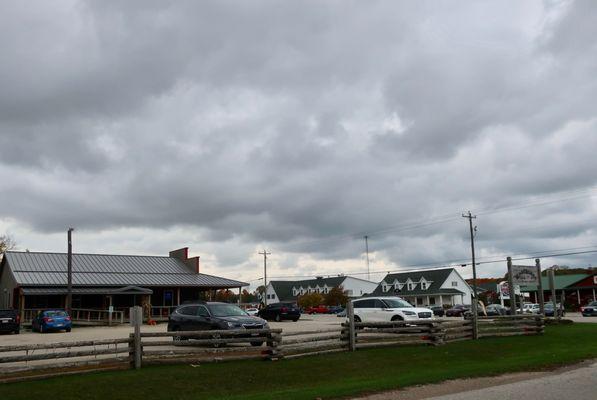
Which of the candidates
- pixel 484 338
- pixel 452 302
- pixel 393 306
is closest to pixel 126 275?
pixel 393 306

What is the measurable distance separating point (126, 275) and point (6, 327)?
712 inches

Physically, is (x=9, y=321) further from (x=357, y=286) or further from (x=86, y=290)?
(x=357, y=286)

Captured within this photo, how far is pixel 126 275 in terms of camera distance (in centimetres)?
5425

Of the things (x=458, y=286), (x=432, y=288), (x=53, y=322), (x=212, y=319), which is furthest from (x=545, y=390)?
(x=458, y=286)

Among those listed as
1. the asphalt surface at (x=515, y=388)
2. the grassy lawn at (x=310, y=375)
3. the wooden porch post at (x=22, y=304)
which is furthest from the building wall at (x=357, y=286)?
the asphalt surface at (x=515, y=388)

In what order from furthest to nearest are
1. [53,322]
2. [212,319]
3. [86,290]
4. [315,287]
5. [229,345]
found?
[315,287] → [86,290] → [53,322] → [212,319] → [229,345]

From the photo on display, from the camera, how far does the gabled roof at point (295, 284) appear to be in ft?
390

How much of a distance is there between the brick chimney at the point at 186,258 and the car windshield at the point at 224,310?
123ft

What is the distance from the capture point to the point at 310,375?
15195 millimetres

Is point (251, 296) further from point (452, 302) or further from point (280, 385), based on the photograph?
point (280, 385)

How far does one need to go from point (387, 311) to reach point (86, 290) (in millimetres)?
30064

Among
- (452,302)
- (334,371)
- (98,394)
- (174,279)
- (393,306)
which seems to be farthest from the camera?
(452,302)

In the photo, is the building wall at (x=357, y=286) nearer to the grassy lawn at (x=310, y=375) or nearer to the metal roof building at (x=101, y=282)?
the metal roof building at (x=101, y=282)

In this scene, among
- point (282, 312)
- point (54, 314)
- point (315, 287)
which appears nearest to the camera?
point (54, 314)
